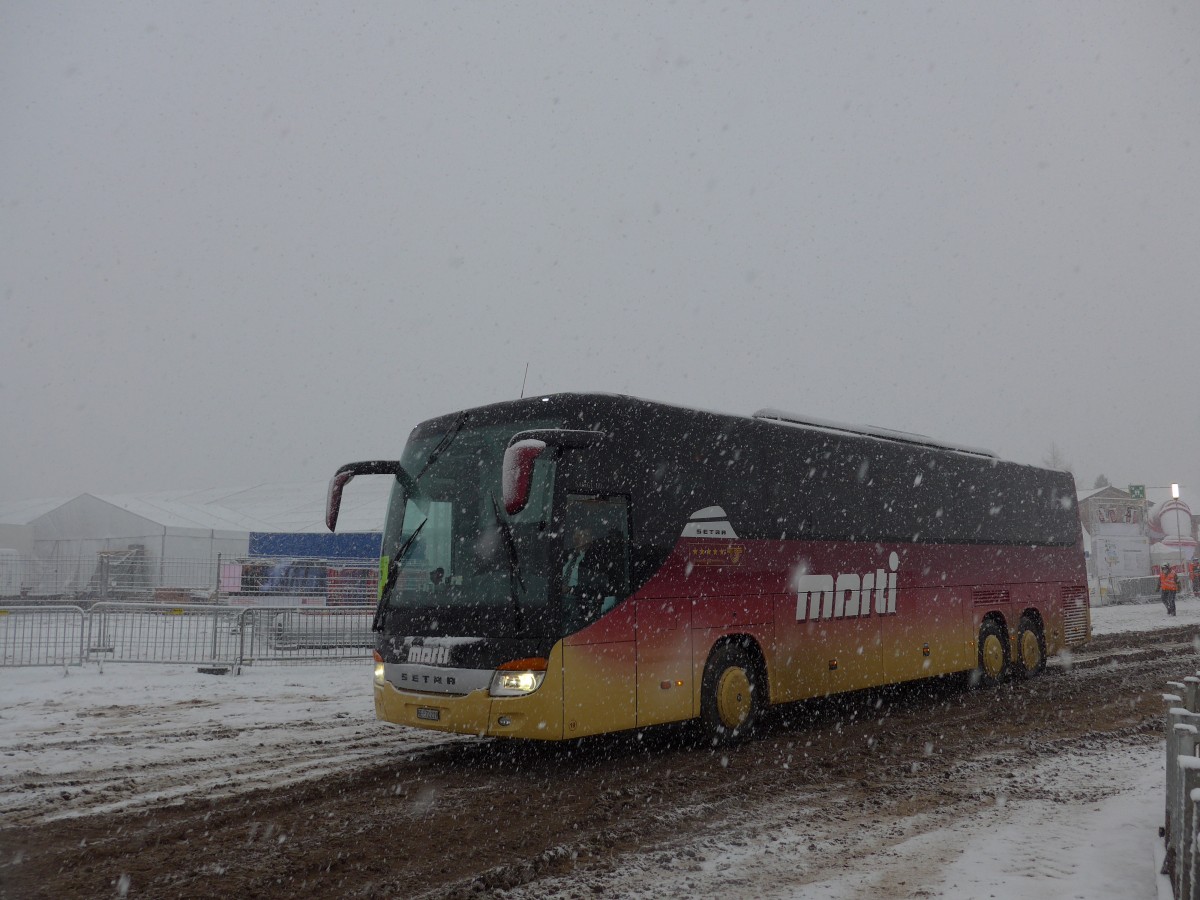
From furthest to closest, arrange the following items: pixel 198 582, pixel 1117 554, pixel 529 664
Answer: pixel 1117 554 → pixel 198 582 → pixel 529 664

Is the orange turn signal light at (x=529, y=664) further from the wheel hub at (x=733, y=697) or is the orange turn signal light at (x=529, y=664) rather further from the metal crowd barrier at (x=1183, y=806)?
the metal crowd barrier at (x=1183, y=806)

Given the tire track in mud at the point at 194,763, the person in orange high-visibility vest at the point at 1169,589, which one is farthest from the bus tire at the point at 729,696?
the person in orange high-visibility vest at the point at 1169,589

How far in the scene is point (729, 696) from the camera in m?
9.37

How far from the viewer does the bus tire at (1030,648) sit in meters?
14.6

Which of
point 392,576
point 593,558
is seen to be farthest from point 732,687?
point 392,576

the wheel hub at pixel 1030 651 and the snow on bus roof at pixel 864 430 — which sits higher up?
the snow on bus roof at pixel 864 430

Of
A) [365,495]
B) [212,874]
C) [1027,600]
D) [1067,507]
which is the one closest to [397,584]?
[212,874]

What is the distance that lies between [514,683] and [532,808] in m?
1.09

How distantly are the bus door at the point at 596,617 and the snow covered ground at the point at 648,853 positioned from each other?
6.12 feet

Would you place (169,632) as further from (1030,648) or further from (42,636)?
(1030,648)

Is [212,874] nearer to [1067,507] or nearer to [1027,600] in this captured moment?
[1027,600]

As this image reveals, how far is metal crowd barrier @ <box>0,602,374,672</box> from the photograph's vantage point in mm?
15617

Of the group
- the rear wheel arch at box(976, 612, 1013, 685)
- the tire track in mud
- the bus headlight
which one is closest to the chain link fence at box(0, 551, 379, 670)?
the tire track in mud

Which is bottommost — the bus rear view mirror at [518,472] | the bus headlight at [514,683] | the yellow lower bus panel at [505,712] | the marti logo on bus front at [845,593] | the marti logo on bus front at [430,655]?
the yellow lower bus panel at [505,712]
